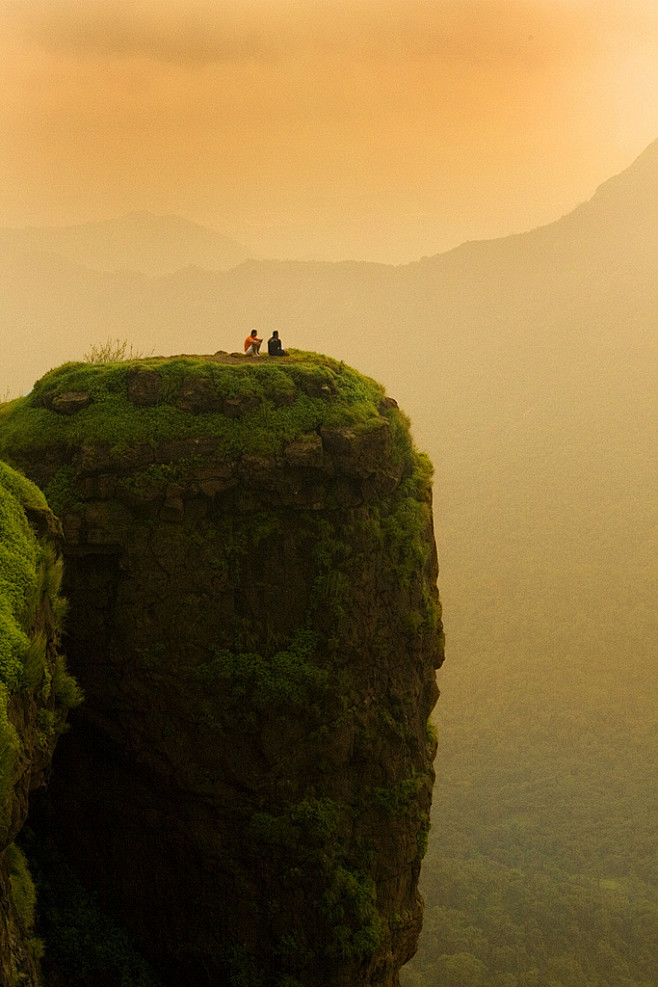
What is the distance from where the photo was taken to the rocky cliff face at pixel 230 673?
49.9 ft

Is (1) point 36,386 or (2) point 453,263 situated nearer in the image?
(1) point 36,386

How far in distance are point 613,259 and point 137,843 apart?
463ft

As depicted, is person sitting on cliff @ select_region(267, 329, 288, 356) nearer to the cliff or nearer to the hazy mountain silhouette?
the cliff

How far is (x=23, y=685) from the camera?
8781 millimetres

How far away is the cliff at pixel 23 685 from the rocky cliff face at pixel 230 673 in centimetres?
319

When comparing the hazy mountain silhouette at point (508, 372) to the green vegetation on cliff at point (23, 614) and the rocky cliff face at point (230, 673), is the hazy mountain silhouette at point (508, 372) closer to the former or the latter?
the rocky cliff face at point (230, 673)

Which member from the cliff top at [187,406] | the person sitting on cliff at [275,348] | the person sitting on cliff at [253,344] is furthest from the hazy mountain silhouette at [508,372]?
the cliff top at [187,406]

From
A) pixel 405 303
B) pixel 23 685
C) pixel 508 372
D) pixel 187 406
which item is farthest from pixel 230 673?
pixel 405 303

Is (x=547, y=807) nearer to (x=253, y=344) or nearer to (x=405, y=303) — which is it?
(x=253, y=344)

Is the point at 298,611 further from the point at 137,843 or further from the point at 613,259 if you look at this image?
the point at 613,259

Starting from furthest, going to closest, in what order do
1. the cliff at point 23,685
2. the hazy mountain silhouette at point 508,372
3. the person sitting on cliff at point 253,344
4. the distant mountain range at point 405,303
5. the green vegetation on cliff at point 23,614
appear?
the distant mountain range at point 405,303, the hazy mountain silhouette at point 508,372, the person sitting on cliff at point 253,344, the green vegetation on cliff at point 23,614, the cliff at point 23,685

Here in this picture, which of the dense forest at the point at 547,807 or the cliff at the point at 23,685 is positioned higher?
the cliff at the point at 23,685

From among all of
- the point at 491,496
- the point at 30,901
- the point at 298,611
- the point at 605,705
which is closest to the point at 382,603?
the point at 298,611

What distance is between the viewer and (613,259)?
5468 inches
